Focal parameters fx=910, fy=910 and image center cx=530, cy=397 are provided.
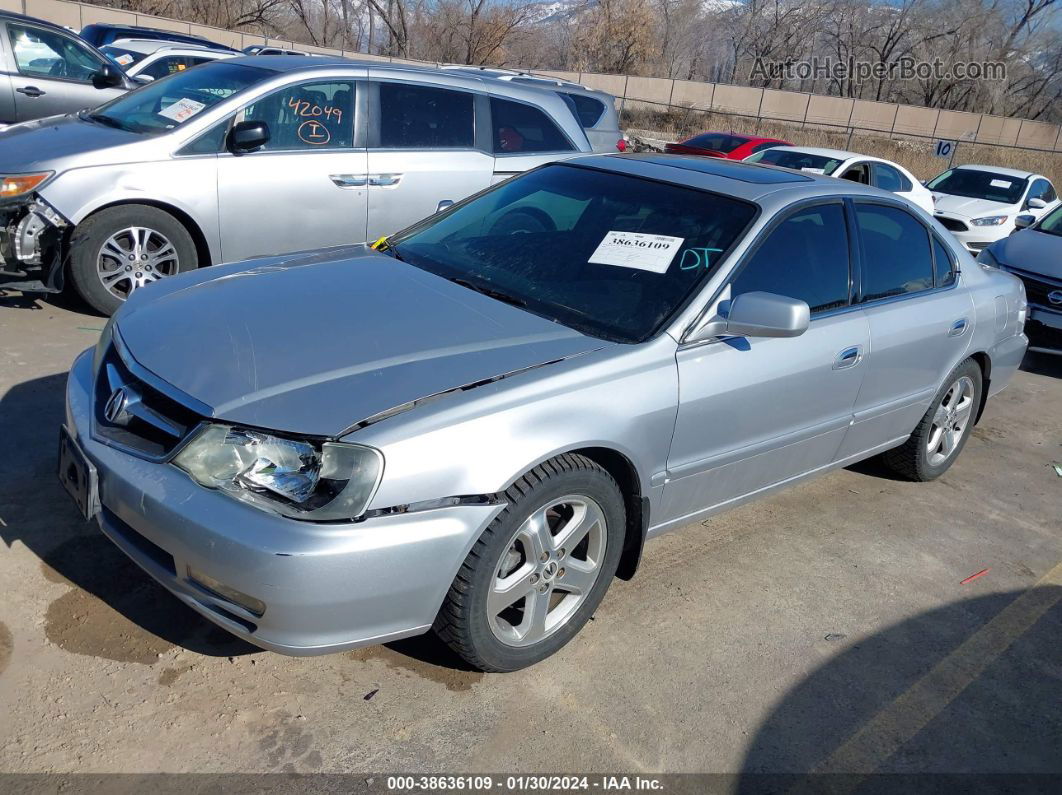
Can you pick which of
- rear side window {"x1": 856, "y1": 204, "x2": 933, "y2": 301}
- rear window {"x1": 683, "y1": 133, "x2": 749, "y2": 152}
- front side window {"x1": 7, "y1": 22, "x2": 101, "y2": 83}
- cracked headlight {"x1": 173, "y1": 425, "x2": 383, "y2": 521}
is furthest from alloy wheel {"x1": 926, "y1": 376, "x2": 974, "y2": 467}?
rear window {"x1": 683, "y1": 133, "x2": 749, "y2": 152}

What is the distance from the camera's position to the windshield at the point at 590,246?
3.41m

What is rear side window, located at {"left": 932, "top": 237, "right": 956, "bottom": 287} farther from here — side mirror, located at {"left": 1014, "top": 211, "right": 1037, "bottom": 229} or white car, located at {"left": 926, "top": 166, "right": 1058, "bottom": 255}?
white car, located at {"left": 926, "top": 166, "right": 1058, "bottom": 255}

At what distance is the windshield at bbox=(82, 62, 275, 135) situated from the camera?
593cm

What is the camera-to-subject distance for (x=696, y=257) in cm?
354

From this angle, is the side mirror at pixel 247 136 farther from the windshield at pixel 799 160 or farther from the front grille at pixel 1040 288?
the windshield at pixel 799 160

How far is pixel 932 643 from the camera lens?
11.7 feet

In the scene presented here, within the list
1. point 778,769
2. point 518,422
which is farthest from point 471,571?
point 778,769

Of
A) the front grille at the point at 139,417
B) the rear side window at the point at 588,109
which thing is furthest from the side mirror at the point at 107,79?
the front grille at the point at 139,417

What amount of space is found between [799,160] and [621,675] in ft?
37.2

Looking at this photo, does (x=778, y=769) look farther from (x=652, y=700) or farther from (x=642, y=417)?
(x=642, y=417)

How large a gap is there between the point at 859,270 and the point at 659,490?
1.58m

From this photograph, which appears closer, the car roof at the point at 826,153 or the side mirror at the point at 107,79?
the side mirror at the point at 107,79

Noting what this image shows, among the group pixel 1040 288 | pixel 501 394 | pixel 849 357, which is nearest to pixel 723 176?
pixel 849 357

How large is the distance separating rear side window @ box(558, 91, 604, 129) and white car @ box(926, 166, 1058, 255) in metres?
5.86
